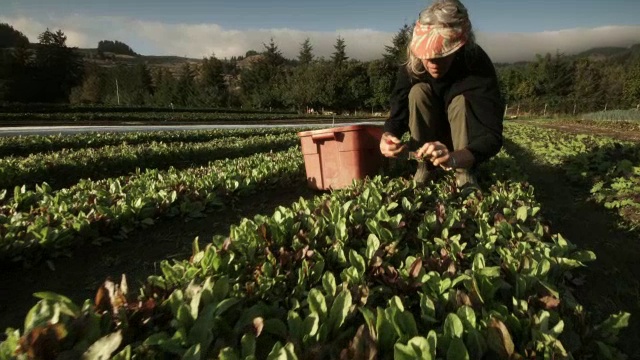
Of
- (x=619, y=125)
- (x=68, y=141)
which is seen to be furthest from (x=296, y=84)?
(x=68, y=141)

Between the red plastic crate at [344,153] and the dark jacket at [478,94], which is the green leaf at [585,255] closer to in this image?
the dark jacket at [478,94]

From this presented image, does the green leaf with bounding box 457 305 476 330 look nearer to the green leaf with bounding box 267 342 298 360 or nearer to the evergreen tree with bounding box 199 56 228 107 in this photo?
the green leaf with bounding box 267 342 298 360

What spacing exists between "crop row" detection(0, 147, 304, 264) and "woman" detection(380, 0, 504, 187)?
7.34 feet

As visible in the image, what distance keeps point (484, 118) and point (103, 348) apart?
128 inches

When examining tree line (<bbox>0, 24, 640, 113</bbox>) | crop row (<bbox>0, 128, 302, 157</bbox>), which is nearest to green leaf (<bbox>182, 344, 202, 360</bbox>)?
crop row (<bbox>0, 128, 302, 157</bbox>)

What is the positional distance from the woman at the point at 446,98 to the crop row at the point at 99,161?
634 centimetres

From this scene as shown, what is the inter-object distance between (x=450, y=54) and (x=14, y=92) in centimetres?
7262

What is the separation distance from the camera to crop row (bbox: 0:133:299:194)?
6.95 meters

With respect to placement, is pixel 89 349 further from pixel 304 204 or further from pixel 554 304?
pixel 304 204

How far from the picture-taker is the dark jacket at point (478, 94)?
3.39 metres

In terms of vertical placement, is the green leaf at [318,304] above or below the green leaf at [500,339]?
above

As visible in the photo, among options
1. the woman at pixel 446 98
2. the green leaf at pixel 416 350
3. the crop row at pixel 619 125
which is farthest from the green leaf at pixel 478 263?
the crop row at pixel 619 125

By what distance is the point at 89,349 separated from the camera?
122 cm

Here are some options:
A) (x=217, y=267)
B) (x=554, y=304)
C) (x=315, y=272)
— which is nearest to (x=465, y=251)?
(x=554, y=304)
